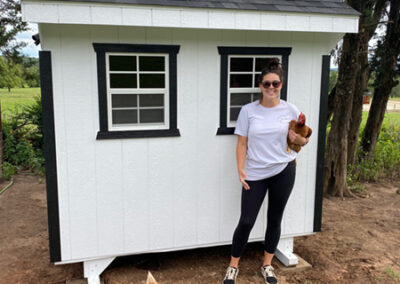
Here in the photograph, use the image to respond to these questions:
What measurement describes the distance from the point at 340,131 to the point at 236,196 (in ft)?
12.0

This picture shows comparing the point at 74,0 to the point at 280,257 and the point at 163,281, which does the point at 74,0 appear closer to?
the point at 163,281

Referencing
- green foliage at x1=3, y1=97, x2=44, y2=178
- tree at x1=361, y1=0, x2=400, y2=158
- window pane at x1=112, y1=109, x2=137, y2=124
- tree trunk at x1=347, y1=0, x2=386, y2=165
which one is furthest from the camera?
green foliage at x1=3, y1=97, x2=44, y2=178

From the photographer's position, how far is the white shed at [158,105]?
3482mm

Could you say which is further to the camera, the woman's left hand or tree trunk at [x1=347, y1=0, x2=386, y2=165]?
tree trunk at [x1=347, y1=0, x2=386, y2=165]

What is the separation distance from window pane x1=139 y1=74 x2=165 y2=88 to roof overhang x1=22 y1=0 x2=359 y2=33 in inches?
20.9

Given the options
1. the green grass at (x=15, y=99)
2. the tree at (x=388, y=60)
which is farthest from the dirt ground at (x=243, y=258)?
the green grass at (x=15, y=99)

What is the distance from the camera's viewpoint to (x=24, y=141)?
9422mm

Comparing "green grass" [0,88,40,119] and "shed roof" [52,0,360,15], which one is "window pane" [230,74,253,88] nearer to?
"shed roof" [52,0,360,15]

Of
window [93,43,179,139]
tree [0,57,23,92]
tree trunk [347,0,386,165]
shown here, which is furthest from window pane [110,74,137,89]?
tree [0,57,23,92]

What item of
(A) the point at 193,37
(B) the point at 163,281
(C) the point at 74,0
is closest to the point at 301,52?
(A) the point at 193,37

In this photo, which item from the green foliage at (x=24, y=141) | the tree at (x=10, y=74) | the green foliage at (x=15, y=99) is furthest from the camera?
the green foliage at (x=15, y=99)

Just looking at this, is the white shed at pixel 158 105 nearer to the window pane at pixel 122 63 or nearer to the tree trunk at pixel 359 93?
the window pane at pixel 122 63

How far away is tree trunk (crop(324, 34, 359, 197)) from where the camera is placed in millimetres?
6656

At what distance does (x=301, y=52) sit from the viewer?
163 inches
